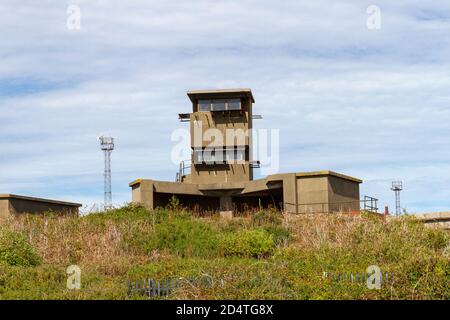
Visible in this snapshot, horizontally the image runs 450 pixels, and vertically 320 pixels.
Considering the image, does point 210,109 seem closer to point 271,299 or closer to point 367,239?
point 367,239

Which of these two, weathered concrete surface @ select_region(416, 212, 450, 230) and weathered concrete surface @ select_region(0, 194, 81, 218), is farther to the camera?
weathered concrete surface @ select_region(0, 194, 81, 218)

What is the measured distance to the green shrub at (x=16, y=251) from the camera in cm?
2212

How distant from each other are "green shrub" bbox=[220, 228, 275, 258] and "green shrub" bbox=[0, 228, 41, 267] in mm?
7381

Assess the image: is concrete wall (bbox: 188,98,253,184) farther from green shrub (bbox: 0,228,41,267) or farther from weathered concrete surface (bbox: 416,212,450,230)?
green shrub (bbox: 0,228,41,267)

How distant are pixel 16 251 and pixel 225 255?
8.02 m

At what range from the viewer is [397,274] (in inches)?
654

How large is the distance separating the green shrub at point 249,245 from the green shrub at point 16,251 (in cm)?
738

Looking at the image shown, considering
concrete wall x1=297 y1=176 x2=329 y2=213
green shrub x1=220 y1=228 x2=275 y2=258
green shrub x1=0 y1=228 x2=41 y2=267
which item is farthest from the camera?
concrete wall x1=297 y1=176 x2=329 y2=213

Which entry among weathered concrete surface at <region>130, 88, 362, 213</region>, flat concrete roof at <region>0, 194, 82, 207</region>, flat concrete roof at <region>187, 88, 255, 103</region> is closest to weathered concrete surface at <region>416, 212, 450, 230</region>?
weathered concrete surface at <region>130, 88, 362, 213</region>

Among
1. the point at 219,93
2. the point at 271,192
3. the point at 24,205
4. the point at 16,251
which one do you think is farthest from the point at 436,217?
the point at 24,205

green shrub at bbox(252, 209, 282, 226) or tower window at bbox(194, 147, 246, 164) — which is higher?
tower window at bbox(194, 147, 246, 164)

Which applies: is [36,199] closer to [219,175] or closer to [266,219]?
[219,175]

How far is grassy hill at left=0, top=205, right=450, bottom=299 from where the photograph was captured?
53.0 feet
